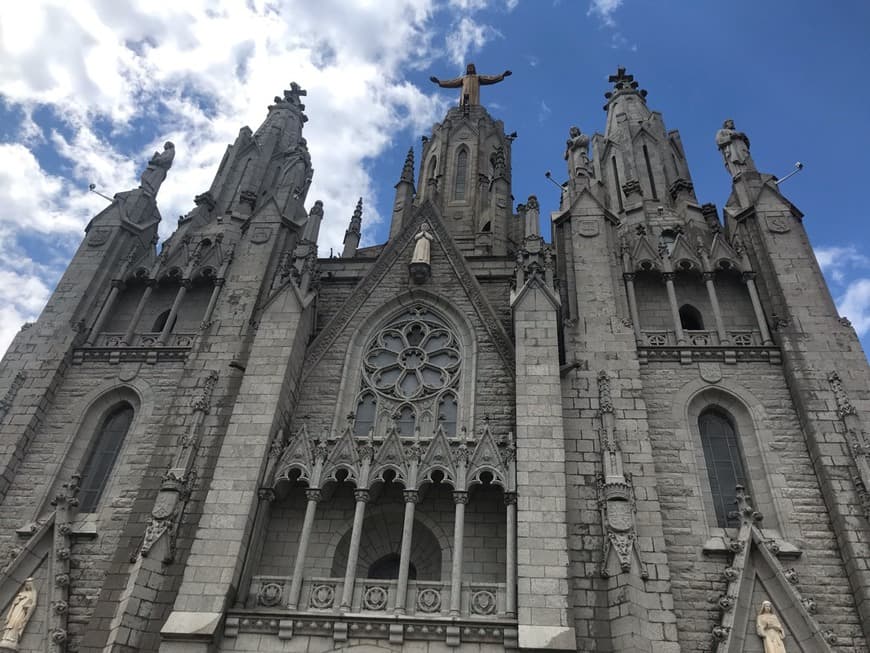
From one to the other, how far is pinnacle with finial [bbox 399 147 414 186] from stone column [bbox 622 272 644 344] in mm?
11437

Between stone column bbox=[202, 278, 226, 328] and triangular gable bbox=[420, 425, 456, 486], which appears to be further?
stone column bbox=[202, 278, 226, 328]

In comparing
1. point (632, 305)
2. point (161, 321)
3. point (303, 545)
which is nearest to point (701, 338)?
point (632, 305)

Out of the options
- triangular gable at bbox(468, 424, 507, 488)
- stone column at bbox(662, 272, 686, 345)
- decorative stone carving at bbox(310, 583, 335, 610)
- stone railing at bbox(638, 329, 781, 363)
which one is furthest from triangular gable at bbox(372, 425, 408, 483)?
stone column at bbox(662, 272, 686, 345)

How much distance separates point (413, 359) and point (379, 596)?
6.69 m

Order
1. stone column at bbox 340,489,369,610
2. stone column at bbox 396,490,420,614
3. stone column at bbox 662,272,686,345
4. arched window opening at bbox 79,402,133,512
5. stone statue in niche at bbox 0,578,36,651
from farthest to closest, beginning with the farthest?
stone column at bbox 662,272,686,345 < arched window opening at bbox 79,402,133,512 < stone statue in niche at bbox 0,578,36,651 < stone column at bbox 340,489,369,610 < stone column at bbox 396,490,420,614

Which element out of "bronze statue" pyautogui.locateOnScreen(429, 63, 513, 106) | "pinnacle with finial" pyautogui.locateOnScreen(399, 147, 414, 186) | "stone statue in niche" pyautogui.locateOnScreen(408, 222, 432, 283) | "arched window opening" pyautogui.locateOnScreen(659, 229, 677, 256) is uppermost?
"bronze statue" pyautogui.locateOnScreen(429, 63, 513, 106)

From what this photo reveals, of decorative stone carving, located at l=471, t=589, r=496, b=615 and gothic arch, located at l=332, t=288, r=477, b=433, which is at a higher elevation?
gothic arch, located at l=332, t=288, r=477, b=433

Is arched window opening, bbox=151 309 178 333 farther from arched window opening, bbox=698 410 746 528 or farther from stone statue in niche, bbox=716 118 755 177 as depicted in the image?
stone statue in niche, bbox=716 118 755 177

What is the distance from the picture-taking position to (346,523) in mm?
15336

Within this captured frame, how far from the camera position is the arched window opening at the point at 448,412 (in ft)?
55.2

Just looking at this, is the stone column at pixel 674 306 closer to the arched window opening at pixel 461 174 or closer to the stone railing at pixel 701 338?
the stone railing at pixel 701 338

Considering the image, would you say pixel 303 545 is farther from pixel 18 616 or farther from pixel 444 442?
pixel 18 616

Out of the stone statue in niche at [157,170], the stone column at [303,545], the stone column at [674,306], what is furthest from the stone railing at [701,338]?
the stone statue in niche at [157,170]

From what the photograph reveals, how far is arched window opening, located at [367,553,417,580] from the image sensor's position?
15258 mm
